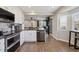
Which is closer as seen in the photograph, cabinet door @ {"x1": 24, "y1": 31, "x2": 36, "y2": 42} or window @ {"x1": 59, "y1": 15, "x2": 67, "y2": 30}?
cabinet door @ {"x1": 24, "y1": 31, "x2": 36, "y2": 42}

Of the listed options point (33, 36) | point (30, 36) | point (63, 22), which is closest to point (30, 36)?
point (30, 36)

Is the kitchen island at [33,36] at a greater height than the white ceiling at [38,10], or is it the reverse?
the white ceiling at [38,10]

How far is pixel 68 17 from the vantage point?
22.1 feet

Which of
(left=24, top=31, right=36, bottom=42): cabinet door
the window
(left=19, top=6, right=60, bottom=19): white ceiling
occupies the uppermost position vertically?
(left=19, top=6, right=60, bottom=19): white ceiling

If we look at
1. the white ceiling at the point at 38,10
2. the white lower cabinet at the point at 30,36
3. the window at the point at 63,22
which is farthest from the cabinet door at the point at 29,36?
the window at the point at 63,22

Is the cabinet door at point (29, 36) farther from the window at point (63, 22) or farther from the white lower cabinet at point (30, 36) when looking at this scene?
the window at point (63, 22)

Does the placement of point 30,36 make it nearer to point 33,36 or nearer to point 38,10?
point 33,36

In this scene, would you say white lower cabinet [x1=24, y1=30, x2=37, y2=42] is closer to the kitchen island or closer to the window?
the kitchen island

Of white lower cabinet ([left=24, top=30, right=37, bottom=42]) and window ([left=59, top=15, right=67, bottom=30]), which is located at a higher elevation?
window ([left=59, top=15, right=67, bottom=30])

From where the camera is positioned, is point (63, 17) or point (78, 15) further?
point (63, 17)

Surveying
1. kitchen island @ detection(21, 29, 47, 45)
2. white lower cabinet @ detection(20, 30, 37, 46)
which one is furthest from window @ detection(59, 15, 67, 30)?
white lower cabinet @ detection(20, 30, 37, 46)
